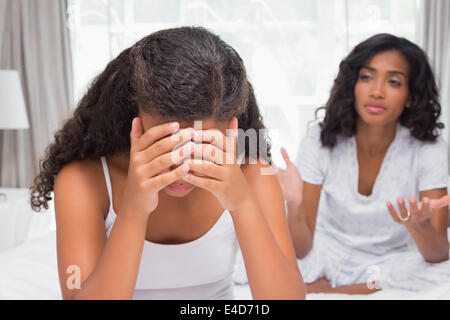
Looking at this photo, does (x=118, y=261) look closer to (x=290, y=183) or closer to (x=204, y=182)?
(x=204, y=182)

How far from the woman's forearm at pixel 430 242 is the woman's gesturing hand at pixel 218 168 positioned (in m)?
0.83

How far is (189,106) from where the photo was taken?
0.62 m

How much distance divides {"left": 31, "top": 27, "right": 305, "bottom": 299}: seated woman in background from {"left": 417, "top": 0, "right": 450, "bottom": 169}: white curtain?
208 centimetres

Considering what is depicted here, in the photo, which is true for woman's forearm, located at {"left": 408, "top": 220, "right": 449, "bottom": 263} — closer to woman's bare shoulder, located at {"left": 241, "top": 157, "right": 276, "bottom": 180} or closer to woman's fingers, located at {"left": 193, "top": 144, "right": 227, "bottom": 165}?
woman's bare shoulder, located at {"left": 241, "top": 157, "right": 276, "bottom": 180}

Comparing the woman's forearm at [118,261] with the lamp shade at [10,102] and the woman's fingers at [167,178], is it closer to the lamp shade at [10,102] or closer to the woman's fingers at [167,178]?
the woman's fingers at [167,178]

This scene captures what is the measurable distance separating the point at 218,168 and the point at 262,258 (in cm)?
16

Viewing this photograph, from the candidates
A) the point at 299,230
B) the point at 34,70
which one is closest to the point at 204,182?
the point at 299,230

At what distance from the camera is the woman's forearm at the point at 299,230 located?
1432 millimetres

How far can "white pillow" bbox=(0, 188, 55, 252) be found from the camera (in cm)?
224

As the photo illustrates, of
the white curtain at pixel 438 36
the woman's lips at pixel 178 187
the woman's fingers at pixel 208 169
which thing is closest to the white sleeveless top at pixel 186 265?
the woman's lips at pixel 178 187

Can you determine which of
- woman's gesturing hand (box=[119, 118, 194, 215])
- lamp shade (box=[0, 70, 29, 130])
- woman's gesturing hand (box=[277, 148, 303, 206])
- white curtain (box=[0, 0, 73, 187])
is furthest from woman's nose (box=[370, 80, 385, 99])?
white curtain (box=[0, 0, 73, 187])

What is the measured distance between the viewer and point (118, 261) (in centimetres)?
62

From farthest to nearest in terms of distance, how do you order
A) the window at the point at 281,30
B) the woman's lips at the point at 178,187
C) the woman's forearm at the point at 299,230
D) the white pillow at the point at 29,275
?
1. the window at the point at 281,30
2. the woman's forearm at the point at 299,230
3. the white pillow at the point at 29,275
4. the woman's lips at the point at 178,187
